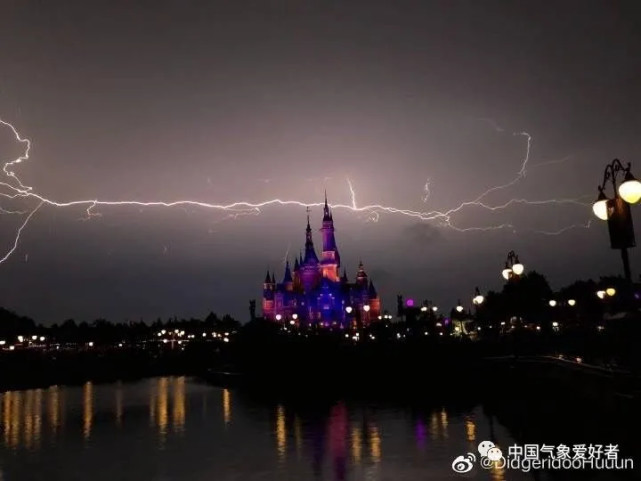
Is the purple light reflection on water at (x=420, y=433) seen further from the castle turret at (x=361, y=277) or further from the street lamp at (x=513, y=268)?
the castle turret at (x=361, y=277)

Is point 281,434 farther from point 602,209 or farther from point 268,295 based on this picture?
point 268,295

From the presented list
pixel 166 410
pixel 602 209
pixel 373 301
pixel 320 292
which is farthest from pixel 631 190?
pixel 373 301

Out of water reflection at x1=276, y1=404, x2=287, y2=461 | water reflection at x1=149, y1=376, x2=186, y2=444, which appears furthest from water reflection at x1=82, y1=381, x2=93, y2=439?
water reflection at x1=276, y1=404, x2=287, y2=461

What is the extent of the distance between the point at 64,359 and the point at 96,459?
63284mm

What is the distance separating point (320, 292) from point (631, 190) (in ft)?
408

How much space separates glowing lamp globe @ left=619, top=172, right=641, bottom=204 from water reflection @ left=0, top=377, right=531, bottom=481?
672cm

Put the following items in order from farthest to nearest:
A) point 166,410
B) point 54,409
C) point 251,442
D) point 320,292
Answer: point 320,292, point 54,409, point 166,410, point 251,442

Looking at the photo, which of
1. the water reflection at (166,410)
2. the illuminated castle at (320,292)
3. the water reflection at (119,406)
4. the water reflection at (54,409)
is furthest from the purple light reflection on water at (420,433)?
the illuminated castle at (320,292)

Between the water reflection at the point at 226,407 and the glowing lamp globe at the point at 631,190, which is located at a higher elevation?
the glowing lamp globe at the point at 631,190

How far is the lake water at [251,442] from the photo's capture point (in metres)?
15.5

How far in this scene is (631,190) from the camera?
959cm

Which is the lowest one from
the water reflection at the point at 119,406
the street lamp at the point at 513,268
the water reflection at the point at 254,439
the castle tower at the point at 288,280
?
the water reflection at the point at 119,406

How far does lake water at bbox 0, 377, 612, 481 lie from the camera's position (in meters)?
15.5

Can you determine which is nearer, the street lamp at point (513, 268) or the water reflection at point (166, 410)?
the street lamp at point (513, 268)
